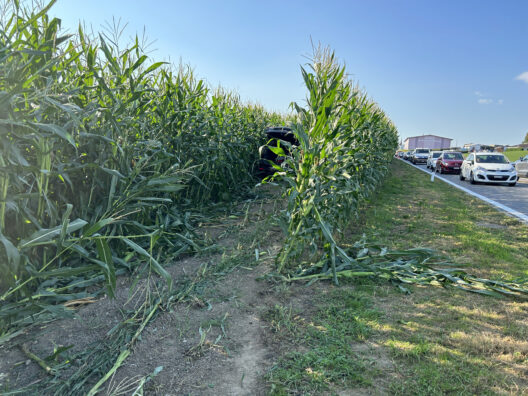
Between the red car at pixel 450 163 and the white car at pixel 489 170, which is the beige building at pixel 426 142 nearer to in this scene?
the red car at pixel 450 163

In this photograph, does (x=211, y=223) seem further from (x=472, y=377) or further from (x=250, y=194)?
(x=472, y=377)

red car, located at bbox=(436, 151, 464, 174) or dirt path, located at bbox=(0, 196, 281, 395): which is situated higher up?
red car, located at bbox=(436, 151, 464, 174)

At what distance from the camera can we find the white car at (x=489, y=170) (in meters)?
15.2

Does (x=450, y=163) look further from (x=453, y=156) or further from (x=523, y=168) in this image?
(x=523, y=168)

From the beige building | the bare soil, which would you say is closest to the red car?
the bare soil

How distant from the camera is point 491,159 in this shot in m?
16.5

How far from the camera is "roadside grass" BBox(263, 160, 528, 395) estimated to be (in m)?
2.34

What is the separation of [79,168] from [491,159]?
730 inches

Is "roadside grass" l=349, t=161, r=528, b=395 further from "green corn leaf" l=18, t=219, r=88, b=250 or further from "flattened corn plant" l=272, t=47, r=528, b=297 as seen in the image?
"green corn leaf" l=18, t=219, r=88, b=250

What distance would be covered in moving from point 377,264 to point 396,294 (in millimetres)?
591

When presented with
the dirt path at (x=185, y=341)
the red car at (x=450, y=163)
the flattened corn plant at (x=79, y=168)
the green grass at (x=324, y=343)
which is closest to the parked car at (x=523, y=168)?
the red car at (x=450, y=163)

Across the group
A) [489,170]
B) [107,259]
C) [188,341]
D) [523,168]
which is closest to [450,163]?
[523,168]

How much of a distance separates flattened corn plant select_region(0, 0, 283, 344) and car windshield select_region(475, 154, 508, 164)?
597 inches

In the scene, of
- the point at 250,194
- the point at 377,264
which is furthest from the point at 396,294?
the point at 250,194
